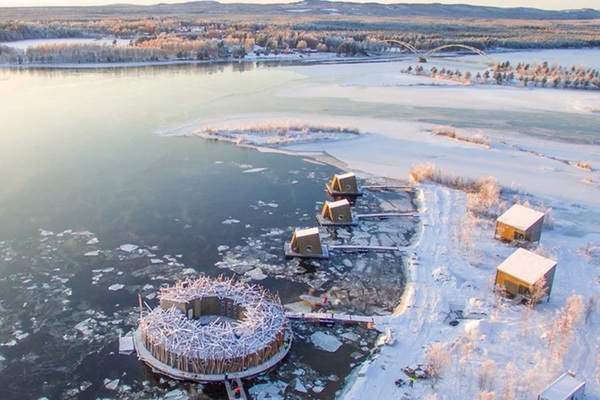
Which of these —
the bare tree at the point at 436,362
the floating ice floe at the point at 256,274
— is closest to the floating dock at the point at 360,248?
the floating ice floe at the point at 256,274

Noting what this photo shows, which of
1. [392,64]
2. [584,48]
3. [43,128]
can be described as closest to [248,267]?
[43,128]

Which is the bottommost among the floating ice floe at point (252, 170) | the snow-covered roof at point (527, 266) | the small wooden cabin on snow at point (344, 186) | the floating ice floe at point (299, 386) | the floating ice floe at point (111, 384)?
the floating ice floe at point (111, 384)

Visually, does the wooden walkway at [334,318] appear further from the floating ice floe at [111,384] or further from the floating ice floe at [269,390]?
the floating ice floe at [111,384]

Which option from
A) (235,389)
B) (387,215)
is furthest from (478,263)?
(235,389)

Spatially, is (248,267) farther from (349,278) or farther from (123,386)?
(123,386)

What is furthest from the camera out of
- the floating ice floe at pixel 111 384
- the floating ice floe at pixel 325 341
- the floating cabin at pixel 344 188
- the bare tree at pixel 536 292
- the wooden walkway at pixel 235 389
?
the floating cabin at pixel 344 188

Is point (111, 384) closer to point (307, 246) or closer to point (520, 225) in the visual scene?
point (307, 246)
